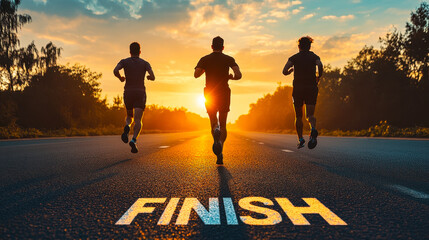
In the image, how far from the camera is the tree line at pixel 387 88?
160 ft

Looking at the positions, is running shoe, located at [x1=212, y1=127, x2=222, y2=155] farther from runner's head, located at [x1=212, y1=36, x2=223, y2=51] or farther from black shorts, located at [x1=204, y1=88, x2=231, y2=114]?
runner's head, located at [x1=212, y1=36, x2=223, y2=51]

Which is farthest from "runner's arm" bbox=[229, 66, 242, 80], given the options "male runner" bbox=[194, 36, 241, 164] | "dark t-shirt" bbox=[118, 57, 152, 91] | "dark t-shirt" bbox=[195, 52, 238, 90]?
"dark t-shirt" bbox=[118, 57, 152, 91]

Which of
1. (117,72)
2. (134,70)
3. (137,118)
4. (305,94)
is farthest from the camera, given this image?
(137,118)

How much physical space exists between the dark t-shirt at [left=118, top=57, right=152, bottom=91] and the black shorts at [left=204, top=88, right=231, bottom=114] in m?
2.40

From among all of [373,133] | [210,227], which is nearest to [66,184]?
[210,227]

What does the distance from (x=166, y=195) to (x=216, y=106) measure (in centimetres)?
336

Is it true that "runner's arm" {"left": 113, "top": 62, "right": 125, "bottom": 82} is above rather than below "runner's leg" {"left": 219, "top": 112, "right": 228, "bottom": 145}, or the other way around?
above

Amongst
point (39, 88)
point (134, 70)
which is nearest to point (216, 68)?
point (134, 70)

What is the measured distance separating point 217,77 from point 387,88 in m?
53.2

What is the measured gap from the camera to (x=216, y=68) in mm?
7246

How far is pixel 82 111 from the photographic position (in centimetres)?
5803

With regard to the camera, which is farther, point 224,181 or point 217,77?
point 217,77

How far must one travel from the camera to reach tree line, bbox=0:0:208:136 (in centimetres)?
3884

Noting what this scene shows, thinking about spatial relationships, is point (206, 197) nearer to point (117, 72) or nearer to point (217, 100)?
point (217, 100)
